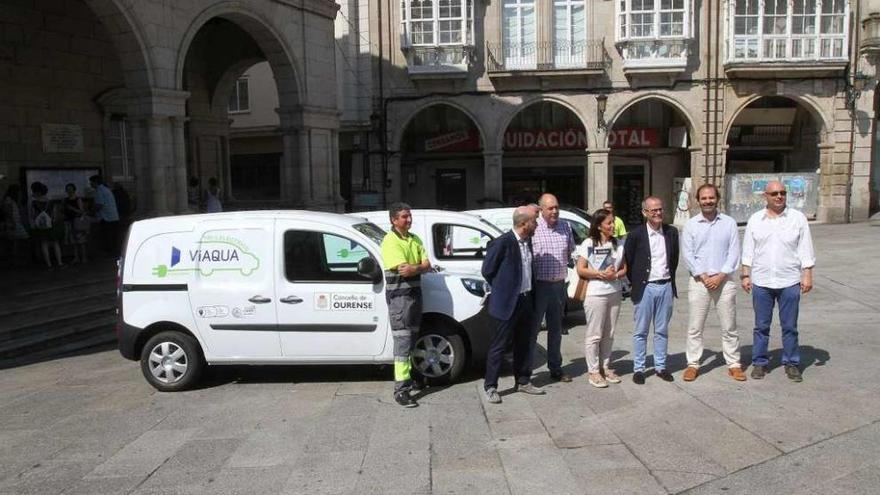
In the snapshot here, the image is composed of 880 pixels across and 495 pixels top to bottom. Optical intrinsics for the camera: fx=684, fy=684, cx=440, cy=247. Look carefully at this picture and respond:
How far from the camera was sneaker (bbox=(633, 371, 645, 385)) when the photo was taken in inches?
251

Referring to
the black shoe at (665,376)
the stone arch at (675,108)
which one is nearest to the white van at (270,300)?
the black shoe at (665,376)

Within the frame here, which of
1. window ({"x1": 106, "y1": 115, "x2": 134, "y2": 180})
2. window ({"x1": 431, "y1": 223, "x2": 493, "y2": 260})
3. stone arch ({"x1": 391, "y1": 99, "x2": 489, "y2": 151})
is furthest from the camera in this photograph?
stone arch ({"x1": 391, "y1": 99, "x2": 489, "y2": 151})

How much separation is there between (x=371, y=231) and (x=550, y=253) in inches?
72.9

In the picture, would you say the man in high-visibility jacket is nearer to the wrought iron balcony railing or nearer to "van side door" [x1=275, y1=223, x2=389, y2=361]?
"van side door" [x1=275, y1=223, x2=389, y2=361]

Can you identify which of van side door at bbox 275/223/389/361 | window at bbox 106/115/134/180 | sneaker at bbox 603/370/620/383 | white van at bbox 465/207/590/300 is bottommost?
sneaker at bbox 603/370/620/383

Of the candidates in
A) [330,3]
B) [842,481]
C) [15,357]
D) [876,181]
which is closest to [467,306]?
[842,481]

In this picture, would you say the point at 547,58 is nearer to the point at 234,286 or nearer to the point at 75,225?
the point at 75,225

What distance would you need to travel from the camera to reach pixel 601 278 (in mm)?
6254

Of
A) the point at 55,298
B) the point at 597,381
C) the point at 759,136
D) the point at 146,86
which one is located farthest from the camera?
the point at 759,136

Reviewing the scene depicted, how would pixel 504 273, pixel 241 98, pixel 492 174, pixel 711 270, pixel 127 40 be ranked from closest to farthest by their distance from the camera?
pixel 504 273, pixel 711 270, pixel 127 40, pixel 492 174, pixel 241 98

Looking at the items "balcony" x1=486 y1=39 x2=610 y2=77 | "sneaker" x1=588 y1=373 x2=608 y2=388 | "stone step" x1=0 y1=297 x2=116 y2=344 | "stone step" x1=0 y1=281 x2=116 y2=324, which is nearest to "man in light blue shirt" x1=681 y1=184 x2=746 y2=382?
"sneaker" x1=588 y1=373 x2=608 y2=388

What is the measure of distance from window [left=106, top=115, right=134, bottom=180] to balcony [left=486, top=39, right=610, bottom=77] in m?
13.2

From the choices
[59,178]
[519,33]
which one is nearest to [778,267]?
[59,178]

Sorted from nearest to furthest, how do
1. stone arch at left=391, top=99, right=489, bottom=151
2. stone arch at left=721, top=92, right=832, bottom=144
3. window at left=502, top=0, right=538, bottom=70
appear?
1. stone arch at left=721, top=92, right=832, bottom=144
2. window at left=502, top=0, right=538, bottom=70
3. stone arch at left=391, top=99, right=489, bottom=151
